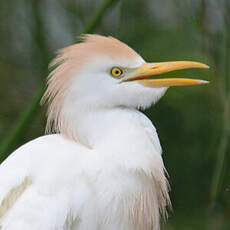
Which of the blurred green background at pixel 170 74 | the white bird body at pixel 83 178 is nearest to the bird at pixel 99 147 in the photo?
the white bird body at pixel 83 178

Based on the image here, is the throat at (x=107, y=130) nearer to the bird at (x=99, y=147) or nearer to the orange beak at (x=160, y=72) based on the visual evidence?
the bird at (x=99, y=147)

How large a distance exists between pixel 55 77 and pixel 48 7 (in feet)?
2.88

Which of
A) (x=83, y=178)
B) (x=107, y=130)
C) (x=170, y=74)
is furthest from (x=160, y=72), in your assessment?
(x=170, y=74)

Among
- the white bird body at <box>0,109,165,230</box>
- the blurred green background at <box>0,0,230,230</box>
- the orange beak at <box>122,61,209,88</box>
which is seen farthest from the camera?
the blurred green background at <box>0,0,230,230</box>

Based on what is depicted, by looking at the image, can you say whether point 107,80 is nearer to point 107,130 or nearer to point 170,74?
point 107,130

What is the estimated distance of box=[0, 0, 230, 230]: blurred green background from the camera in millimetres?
2307

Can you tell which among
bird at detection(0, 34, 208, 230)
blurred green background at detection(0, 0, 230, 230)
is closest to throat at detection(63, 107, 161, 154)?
bird at detection(0, 34, 208, 230)

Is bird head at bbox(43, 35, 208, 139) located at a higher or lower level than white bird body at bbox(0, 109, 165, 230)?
higher

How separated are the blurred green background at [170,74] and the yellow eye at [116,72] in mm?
443

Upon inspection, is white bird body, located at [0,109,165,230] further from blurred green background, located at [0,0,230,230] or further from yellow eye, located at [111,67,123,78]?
blurred green background, located at [0,0,230,230]

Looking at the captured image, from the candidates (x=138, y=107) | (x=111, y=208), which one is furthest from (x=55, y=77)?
(x=111, y=208)

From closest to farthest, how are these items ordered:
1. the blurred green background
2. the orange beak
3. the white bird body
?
the white bird body, the orange beak, the blurred green background

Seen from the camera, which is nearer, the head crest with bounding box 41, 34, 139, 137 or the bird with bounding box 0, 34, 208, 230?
the bird with bounding box 0, 34, 208, 230

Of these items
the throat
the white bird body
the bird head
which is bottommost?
the white bird body
